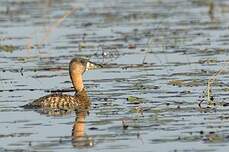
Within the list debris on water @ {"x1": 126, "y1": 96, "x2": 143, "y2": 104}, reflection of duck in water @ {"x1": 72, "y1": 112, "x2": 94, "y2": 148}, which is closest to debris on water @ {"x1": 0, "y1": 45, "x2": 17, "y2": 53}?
debris on water @ {"x1": 126, "y1": 96, "x2": 143, "y2": 104}

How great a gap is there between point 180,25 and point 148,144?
45.7 ft

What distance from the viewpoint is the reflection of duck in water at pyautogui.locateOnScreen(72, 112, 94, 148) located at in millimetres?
11984

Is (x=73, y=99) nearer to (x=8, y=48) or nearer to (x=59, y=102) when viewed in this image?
(x=59, y=102)

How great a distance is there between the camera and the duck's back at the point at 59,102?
14891mm

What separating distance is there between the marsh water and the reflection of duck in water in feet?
0.09

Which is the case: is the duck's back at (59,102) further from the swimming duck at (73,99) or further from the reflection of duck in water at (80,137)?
the reflection of duck in water at (80,137)

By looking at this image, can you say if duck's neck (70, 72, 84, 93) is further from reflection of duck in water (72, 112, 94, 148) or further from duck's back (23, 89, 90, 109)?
reflection of duck in water (72, 112, 94, 148)

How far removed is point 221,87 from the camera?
16.3m

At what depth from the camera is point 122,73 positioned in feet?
60.3

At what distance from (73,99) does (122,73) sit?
3.17 meters

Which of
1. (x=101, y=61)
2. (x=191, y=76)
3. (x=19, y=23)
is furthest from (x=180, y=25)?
(x=191, y=76)

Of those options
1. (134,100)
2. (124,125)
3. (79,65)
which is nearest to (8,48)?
(79,65)

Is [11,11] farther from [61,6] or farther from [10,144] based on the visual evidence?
[10,144]

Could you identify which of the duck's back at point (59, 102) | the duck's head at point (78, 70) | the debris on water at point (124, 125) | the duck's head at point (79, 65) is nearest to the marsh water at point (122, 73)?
the debris on water at point (124, 125)
